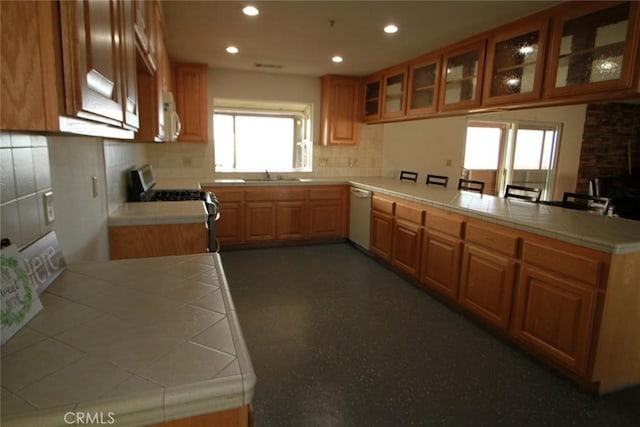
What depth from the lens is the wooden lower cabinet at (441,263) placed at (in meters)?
2.90

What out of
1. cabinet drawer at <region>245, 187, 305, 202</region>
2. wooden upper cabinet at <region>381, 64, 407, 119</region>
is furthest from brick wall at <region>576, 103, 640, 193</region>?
cabinet drawer at <region>245, 187, 305, 202</region>

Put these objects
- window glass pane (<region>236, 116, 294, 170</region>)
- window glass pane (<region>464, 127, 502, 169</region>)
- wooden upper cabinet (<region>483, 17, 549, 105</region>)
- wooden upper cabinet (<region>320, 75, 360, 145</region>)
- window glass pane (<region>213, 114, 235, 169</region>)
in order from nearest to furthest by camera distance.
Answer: wooden upper cabinet (<region>483, 17, 549, 105</region>)
wooden upper cabinet (<region>320, 75, 360, 145</region>)
window glass pane (<region>464, 127, 502, 169</region>)
window glass pane (<region>213, 114, 235, 169</region>)
window glass pane (<region>236, 116, 294, 170</region>)

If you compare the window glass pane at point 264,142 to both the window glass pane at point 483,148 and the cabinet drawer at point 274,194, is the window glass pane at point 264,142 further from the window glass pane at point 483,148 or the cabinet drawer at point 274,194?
the window glass pane at point 483,148

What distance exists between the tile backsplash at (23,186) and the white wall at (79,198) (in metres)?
0.13

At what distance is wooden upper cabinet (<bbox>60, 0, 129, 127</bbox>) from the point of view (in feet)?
2.21

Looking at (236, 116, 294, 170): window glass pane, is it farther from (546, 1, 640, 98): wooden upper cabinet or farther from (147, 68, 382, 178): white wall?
(546, 1, 640, 98): wooden upper cabinet

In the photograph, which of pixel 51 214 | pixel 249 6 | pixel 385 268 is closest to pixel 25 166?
pixel 51 214

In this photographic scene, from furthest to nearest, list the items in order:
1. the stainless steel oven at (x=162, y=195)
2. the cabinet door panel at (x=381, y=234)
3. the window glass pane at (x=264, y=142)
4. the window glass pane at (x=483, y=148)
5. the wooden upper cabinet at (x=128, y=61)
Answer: the window glass pane at (x=264, y=142)
the window glass pane at (x=483, y=148)
the cabinet door panel at (x=381, y=234)
the stainless steel oven at (x=162, y=195)
the wooden upper cabinet at (x=128, y=61)

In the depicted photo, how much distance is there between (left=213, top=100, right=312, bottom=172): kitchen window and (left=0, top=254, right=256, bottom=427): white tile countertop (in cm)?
443

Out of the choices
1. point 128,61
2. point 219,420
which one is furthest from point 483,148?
point 219,420

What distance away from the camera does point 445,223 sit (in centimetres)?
300

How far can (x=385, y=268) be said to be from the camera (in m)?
3.96

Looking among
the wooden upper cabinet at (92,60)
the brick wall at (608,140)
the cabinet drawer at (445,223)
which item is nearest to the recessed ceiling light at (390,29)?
the cabinet drawer at (445,223)

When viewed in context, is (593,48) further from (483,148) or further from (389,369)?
(483,148)
